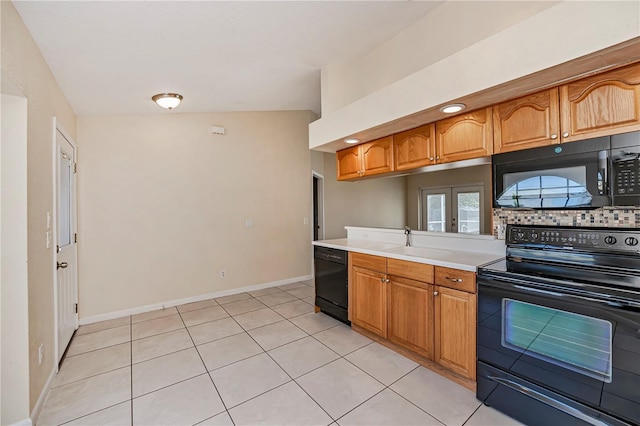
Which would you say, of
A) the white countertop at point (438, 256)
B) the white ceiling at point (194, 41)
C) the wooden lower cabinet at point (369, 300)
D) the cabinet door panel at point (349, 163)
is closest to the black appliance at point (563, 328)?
the white countertop at point (438, 256)

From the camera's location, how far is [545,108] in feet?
6.04

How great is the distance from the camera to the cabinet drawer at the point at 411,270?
7.53 ft

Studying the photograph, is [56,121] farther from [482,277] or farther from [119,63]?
[482,277]

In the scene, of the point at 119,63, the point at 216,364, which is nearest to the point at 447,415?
the point at 216,364

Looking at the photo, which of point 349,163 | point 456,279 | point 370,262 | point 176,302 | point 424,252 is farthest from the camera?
point 176,302

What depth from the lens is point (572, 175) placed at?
1.76 m

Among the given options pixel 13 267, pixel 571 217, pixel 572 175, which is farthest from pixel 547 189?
pixel 13 267

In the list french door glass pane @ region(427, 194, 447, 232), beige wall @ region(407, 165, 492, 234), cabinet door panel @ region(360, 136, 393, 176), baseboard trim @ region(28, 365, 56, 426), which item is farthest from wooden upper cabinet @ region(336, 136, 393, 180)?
baseboard trim @ region(28, 365, 56, 426)

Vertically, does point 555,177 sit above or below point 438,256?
above

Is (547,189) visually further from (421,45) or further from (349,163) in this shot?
(349,163)

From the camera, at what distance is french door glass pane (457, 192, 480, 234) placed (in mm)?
3000

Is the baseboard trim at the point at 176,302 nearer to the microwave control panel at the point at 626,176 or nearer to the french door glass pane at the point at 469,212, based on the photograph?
the french door glass pane at the point at 469,212

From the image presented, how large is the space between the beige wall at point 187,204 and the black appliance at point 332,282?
1.56 meters

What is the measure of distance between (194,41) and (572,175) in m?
2.84
